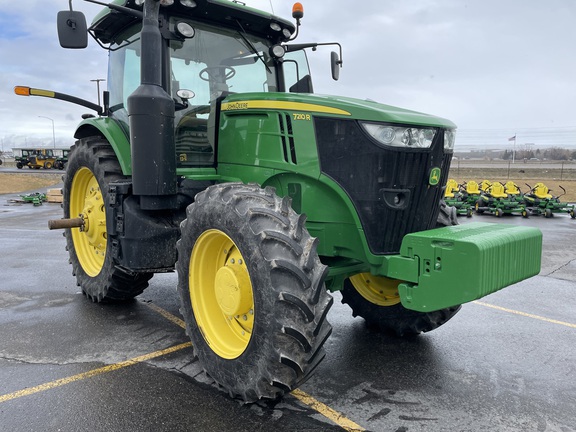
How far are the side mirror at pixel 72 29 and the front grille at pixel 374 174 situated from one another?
6.67 ft

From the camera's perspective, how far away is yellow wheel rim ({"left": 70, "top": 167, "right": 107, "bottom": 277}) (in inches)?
192

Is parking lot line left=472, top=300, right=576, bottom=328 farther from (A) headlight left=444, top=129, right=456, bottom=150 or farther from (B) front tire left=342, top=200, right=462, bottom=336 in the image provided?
(A) headlight left=444, top=129, right=456, bottom=150

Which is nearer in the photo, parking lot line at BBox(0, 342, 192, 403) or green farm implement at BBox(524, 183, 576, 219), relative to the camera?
parking lot line at BBox(0, 342, 192, 403)

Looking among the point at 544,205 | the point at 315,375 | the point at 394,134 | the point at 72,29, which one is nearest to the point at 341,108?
the point at 394,134

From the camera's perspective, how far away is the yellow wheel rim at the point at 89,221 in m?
4.87

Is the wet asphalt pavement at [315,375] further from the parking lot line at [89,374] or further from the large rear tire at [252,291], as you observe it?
the large rear tire at [252,291]

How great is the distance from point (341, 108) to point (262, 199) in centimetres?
85

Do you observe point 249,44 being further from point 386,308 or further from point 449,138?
point 386,308

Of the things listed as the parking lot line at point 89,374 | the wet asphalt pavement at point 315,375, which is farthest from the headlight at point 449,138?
the parking lot line at point 89,374

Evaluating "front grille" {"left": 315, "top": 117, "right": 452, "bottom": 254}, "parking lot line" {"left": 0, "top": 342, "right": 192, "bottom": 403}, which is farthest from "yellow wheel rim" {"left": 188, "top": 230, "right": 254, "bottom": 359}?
"front grille" {"left": 315, "top": 117, "right": 452, "bottom": 254}

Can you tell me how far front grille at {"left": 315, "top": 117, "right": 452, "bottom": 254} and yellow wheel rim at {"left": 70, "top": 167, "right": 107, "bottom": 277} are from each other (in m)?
2.76

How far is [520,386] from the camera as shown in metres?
3.39

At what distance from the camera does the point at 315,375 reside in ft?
11.6

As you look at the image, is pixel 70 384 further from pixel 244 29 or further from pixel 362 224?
pixel 244 29
